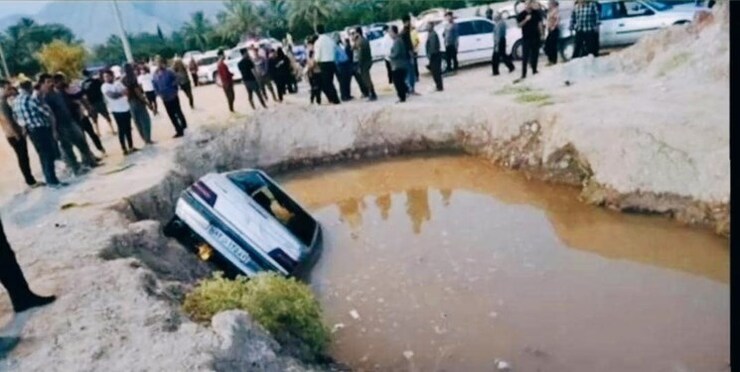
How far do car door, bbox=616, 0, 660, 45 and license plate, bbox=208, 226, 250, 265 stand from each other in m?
11.9

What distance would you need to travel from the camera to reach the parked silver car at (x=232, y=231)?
6.57 metres

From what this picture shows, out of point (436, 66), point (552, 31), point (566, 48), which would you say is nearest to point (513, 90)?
point (436, 66)

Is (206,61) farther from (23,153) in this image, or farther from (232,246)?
(232,246)

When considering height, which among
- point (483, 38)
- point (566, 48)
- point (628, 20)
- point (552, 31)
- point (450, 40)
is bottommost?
point (566, 48)

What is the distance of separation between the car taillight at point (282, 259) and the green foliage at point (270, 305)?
1313 mm

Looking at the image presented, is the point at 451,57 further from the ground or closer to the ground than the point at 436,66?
closer to the ground

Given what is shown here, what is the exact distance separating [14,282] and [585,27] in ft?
35.1

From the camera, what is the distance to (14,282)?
493 cm

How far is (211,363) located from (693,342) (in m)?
3.37

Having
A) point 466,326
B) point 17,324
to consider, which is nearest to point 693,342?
point 466,326

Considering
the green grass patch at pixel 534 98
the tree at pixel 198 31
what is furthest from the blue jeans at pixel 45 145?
the tree at pixel 198 31

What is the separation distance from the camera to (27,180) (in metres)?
9.33

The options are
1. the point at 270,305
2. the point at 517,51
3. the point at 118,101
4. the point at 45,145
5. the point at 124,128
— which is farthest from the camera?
the point at 517,51

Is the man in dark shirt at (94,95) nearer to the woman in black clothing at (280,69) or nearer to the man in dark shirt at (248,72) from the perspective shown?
the man in dark shirt at (248,72)
